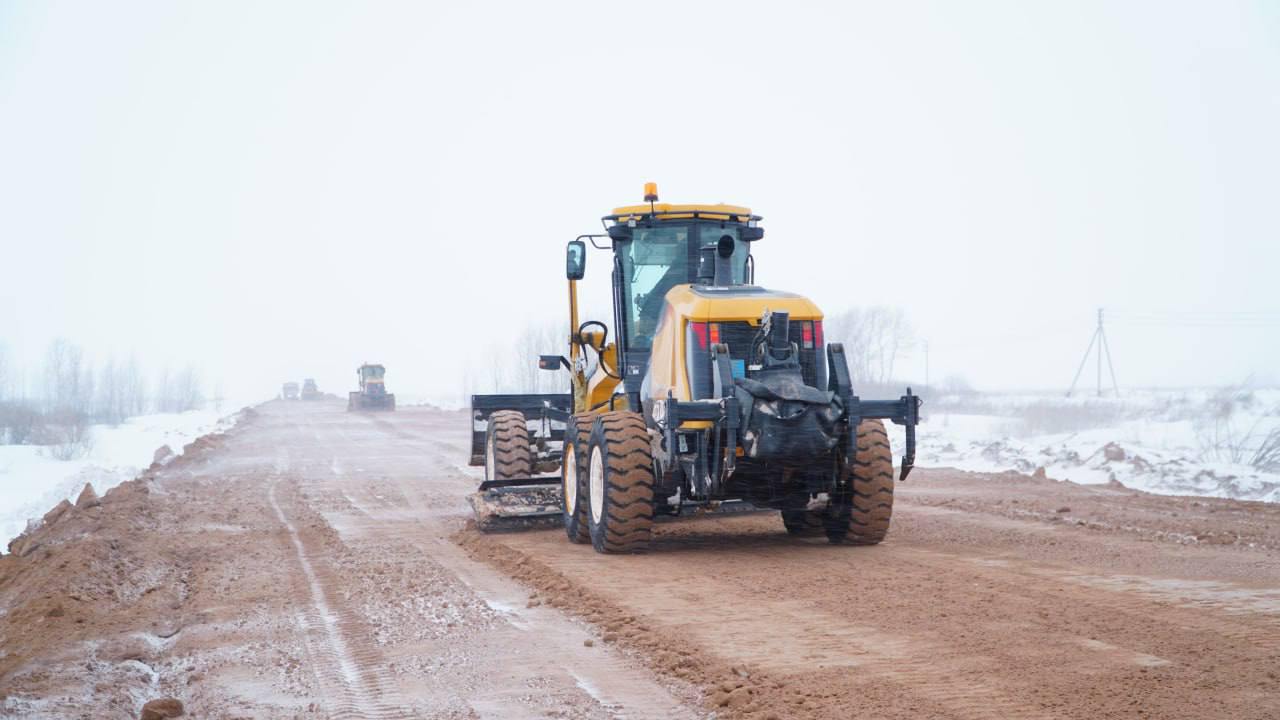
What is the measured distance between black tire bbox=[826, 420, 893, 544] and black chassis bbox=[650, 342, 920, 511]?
0.15 meters

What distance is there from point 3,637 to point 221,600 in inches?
63.0

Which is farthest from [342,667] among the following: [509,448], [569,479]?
[509,448]

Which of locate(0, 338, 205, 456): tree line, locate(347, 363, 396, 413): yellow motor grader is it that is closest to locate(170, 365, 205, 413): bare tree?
locate(0, 338, 205, 456): tree line

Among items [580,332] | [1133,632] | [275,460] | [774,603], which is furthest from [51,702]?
[275,460]

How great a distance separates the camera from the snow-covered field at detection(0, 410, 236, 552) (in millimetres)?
17875

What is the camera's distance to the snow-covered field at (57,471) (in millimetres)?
17875

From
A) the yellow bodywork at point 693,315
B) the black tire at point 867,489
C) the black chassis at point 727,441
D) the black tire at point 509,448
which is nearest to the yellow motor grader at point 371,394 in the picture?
the black tire at point 509,448

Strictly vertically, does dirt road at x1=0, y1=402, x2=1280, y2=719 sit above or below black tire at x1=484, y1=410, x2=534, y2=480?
below

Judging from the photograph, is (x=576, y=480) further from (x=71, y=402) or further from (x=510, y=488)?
(x=71, y=402)

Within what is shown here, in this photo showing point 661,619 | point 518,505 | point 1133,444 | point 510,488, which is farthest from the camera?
point 1133,444

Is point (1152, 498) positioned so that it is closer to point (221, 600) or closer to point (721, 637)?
point (721, 637)

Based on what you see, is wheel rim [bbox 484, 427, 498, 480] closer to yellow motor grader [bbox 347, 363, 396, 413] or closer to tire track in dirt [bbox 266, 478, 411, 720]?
tire track in dirt [bbox 266, 478, 411, 720]

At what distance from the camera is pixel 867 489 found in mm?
10789

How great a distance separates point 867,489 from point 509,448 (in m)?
5.21
